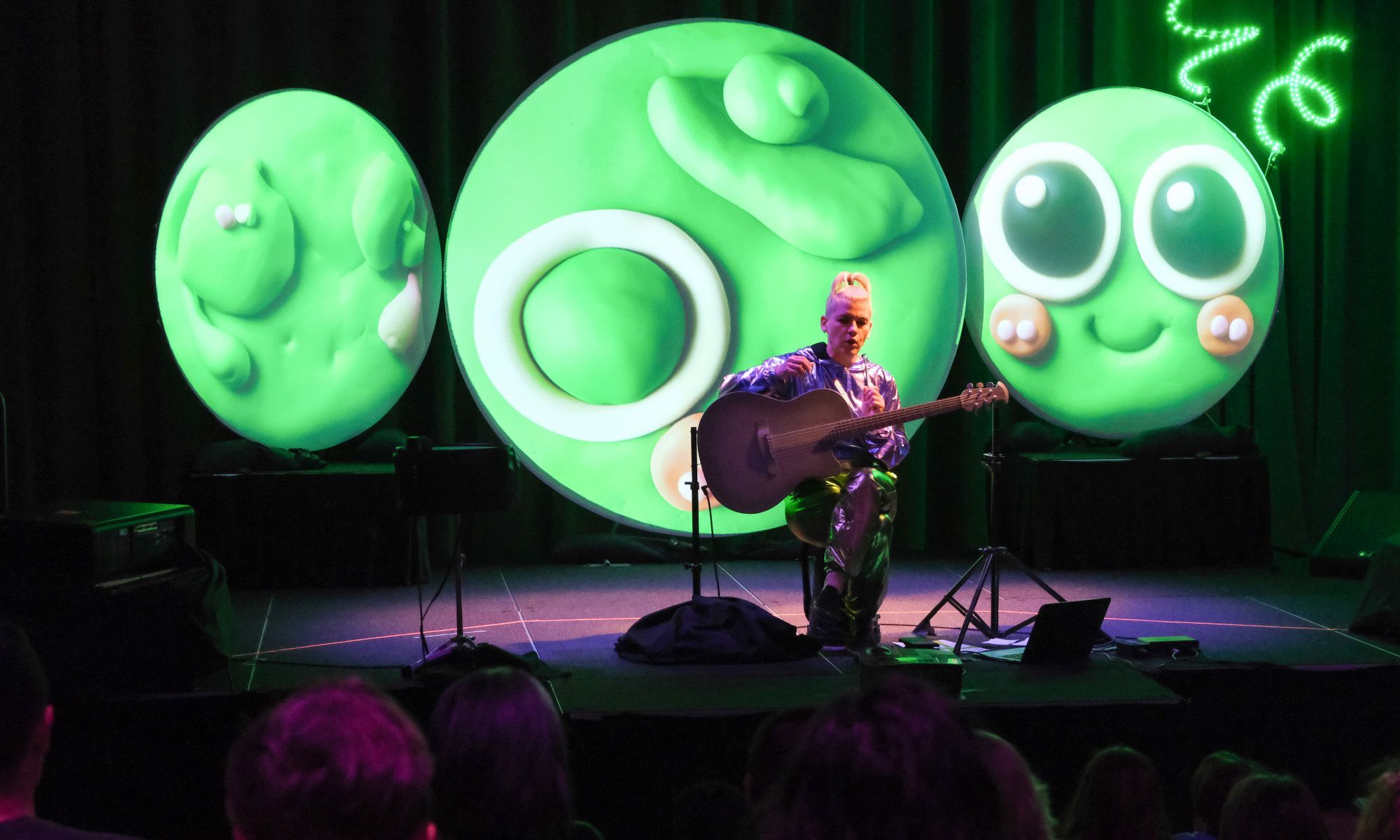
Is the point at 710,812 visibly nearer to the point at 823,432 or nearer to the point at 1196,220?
the point at 823,432

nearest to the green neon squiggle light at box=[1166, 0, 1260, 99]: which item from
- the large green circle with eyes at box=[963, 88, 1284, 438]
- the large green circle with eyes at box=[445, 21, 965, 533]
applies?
the large green circle with eyes at box=[963, 88, 1284, 438]

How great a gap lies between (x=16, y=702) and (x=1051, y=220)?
566cm

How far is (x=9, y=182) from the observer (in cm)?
622

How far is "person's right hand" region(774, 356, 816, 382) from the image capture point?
4.73m

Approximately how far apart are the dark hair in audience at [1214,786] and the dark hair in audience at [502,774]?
134cm

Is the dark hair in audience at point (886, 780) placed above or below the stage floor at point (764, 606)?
above

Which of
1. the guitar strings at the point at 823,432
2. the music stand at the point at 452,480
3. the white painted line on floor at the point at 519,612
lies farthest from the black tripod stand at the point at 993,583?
the music stand at the point at 452,480

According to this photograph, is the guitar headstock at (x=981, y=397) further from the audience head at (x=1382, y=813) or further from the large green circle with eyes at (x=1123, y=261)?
the audience head at (x=1382, y=813)

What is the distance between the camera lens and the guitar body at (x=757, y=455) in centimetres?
473

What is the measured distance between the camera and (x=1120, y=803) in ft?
7.14

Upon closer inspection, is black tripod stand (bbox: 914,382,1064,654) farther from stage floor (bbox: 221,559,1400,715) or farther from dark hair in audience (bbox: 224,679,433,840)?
dark hair in audience (bbox: 224,679,433,840)

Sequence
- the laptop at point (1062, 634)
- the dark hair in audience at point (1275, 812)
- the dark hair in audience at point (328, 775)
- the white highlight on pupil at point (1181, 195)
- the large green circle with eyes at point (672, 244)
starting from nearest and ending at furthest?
the dark hair in audience at point (328, 775) → the dark hair in audience at point (1275, 812) → the laptop at point (1062, 634) → the large green circle with eyes at point (672, 244) → the white highlight on pupil at point (1181, 195)

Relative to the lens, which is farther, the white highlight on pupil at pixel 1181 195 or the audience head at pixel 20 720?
the white highlight on pupil at pixel 1181 195

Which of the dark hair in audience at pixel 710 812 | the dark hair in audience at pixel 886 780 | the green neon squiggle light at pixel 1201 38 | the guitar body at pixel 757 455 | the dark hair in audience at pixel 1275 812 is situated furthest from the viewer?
the green neon squiggle light at pixel 1201 38
